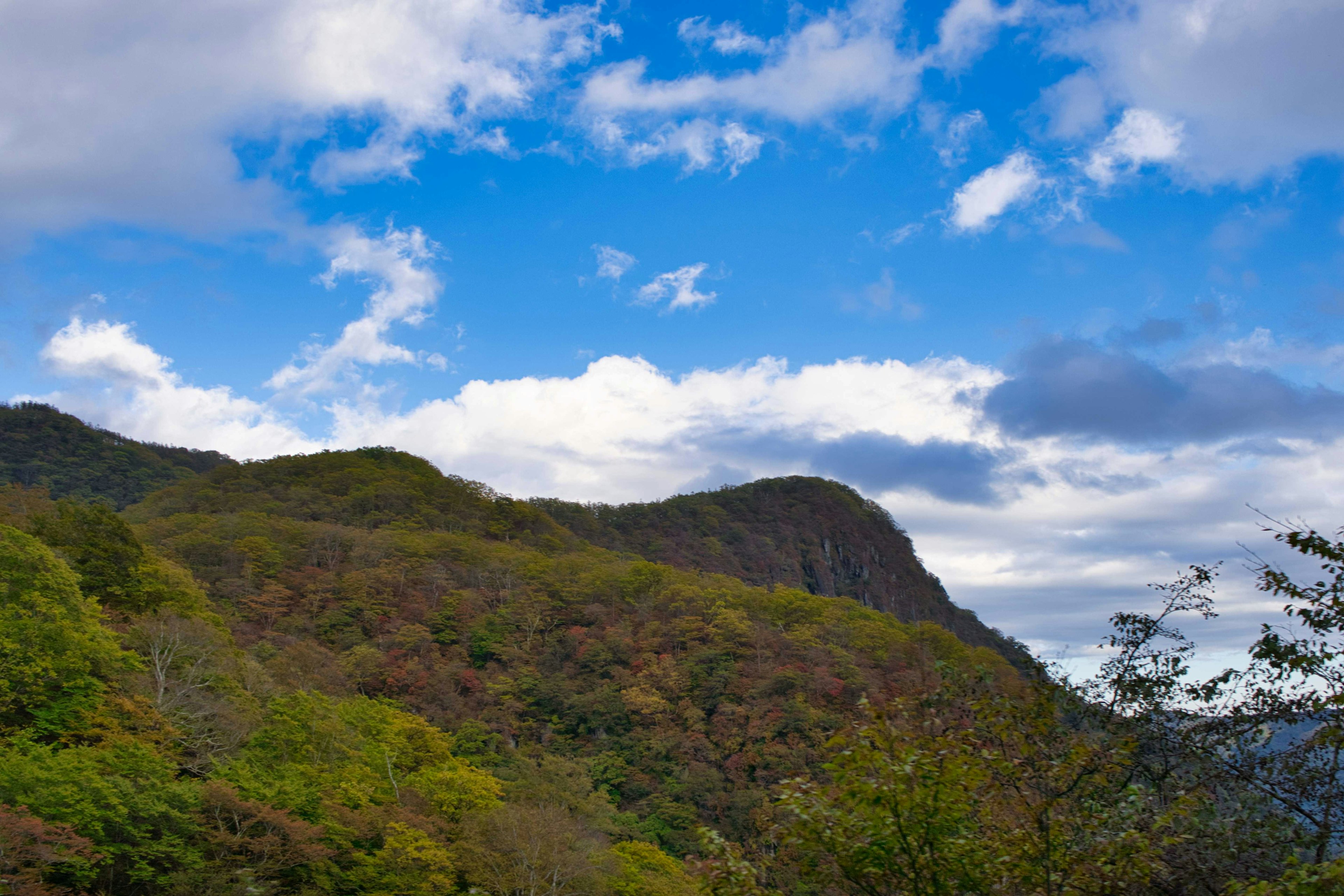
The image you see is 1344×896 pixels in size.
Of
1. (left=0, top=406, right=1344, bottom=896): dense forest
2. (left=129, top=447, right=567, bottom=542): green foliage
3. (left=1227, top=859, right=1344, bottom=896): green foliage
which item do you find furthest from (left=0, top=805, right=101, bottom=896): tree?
(left=129, top=447, right=567, bottom=542): green foliage

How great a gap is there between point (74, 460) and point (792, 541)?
107187mm

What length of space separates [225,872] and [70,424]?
386 ft

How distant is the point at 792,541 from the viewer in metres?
148

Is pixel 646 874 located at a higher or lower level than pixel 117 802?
lower

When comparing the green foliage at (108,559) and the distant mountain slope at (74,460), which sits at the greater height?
the distant mountain slope at (74,460)

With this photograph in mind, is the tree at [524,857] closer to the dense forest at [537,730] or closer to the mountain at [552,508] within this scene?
the dense forest at [537,730]

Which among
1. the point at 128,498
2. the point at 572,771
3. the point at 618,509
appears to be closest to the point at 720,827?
Result: the point at 572,771

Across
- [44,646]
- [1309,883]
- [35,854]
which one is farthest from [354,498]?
[1309,883]

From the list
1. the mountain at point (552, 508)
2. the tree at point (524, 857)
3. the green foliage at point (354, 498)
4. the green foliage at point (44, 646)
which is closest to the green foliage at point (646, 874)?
the tree at point (524, 857)

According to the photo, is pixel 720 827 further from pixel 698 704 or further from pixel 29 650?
pixel 29 650

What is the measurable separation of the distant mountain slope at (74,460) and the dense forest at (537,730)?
334cm

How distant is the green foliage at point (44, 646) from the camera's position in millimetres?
22141

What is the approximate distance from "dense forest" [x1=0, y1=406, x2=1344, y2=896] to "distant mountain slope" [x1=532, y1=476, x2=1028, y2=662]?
3455 centimetres

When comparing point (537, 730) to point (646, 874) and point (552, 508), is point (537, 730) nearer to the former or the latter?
point (646, 874)
